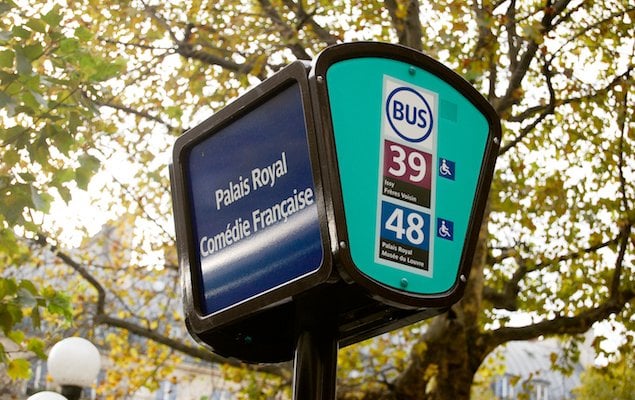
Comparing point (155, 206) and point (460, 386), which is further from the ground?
point (155, 206)

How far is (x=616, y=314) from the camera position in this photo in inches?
422

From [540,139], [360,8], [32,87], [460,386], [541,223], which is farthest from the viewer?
[541,223]

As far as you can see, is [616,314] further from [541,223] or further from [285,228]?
[285,228]

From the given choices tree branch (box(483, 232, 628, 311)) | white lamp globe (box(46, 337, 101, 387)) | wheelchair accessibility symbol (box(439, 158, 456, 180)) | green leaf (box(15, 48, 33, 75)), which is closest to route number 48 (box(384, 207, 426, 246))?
wheelchair accessibility symbol (box(439, 158, 456, 180))

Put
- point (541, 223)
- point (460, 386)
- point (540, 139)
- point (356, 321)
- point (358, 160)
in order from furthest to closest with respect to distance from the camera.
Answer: point (541, 223) < point (540, 139) < point (460, 386) < point (356, 321) < point (358, 160)

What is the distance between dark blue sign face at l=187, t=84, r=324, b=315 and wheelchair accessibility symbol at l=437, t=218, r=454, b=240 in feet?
0.86

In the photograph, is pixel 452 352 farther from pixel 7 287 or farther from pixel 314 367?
pixel 314 367

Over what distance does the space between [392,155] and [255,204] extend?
32 centimetres

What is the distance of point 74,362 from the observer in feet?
23.5

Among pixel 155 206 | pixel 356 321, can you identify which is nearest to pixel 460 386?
pixel 155 206

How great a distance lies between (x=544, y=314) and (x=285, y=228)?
1076 cm

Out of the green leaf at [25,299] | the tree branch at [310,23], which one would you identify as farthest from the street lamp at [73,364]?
the tree branch at [310,23]

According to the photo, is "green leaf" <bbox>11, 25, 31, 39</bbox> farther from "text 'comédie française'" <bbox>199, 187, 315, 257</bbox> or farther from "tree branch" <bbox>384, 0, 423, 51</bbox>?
"tree branch" <bbox>384, 0, 423, 51</bbox>

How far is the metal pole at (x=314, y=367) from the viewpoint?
79.8 inches
